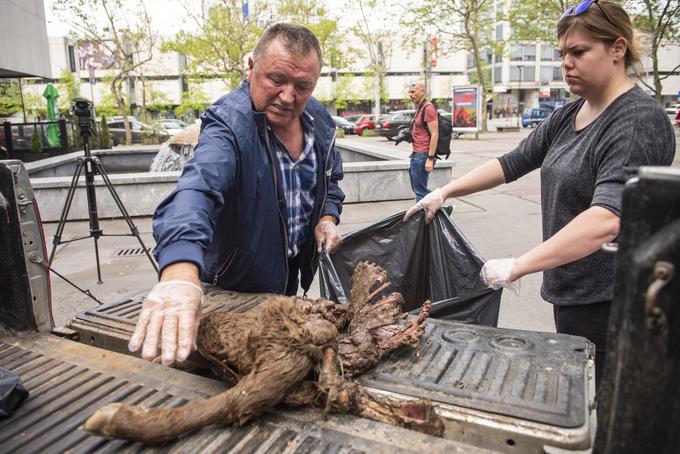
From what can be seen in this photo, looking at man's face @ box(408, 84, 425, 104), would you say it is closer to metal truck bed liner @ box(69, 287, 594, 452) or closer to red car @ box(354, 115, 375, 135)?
metal truck bed liner @ box(69, 287, 594, 452)

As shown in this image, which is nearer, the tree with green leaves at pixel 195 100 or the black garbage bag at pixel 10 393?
the black garbage bag at pixel 10 393

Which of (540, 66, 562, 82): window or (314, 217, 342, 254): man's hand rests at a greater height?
(540, 66, 562, 82): window

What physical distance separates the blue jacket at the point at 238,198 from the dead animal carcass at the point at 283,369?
314 mm

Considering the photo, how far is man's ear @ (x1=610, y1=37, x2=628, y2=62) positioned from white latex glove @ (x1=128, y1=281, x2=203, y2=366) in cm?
188

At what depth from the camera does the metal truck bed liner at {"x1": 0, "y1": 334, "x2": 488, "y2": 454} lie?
138 cm

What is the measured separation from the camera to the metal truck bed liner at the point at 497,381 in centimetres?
139

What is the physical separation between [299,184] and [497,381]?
1423mm

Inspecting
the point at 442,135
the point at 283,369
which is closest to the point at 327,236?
the point at 283,369

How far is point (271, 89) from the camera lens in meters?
2.28

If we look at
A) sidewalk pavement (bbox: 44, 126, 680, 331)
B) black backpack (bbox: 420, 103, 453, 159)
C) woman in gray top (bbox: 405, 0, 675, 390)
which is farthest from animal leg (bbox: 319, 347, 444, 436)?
black backpack (bbox: 420, 103, 453, 159)

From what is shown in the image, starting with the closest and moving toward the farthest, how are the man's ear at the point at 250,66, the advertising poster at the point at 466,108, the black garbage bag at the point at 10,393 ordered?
the black garbage bag at the point at 10,393, the man's ear at the point at 250,66, the advertising poster at the point at 466,108

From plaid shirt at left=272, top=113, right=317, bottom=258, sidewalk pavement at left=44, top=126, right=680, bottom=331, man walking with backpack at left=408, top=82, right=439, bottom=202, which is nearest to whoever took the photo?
plaid shirt at left=272, top=113, right=317, bottom=258

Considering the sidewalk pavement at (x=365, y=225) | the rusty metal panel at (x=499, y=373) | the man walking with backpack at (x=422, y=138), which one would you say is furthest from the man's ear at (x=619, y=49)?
the man walking with backpack at (x=422, y=138)

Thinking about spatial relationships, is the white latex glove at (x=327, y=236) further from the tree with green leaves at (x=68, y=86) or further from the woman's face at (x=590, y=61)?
the tree with green leaves at (x=68, y=86)
